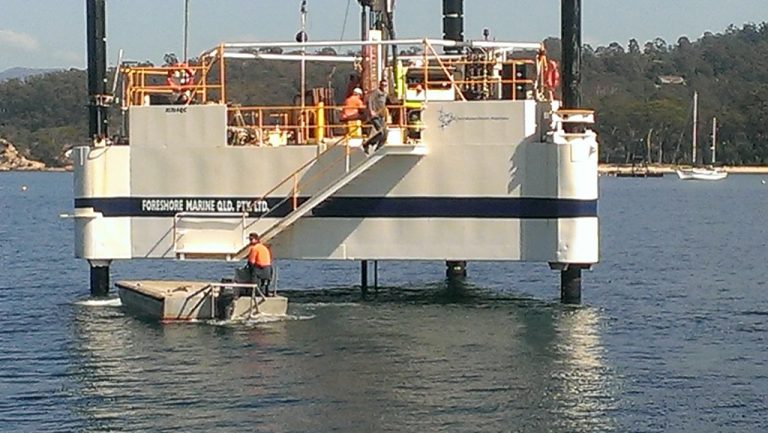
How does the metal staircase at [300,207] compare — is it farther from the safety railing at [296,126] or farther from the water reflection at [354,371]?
the water reflection at [354,371]

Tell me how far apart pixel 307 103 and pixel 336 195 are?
3.45 metres

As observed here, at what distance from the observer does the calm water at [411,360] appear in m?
22.8

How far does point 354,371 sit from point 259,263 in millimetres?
5848

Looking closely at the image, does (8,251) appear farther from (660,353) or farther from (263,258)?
(660,353)

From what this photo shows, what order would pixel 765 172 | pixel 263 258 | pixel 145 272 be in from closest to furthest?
1. pixel 263 258
2. pixel 145 272
3. pixel 765 172

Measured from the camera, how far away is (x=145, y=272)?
48.3 m

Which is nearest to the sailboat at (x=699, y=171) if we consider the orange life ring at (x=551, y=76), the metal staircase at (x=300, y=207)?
the orange life ring at (x=551, y=76)

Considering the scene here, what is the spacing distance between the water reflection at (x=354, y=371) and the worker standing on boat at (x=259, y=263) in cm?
106

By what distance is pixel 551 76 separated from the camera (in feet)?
112

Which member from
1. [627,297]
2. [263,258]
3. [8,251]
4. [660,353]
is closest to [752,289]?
[627,297]

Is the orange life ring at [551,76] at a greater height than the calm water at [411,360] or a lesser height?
greater

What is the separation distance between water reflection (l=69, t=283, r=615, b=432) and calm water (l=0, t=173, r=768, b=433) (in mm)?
51

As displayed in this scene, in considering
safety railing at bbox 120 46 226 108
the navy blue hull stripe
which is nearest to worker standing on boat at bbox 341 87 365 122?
the navy blue hull stripe

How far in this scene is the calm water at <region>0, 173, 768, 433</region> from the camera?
2277 centimetres
